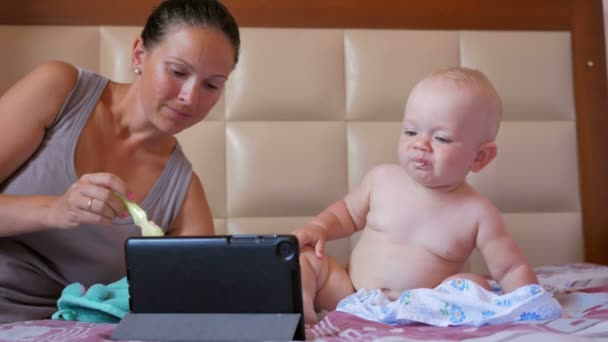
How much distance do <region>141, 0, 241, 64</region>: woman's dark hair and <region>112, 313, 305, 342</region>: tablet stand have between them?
0.63 m

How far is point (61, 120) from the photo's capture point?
4.43 ft

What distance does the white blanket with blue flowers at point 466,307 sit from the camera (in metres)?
1.04

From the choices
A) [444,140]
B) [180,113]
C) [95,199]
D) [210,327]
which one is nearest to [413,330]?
[210,327]

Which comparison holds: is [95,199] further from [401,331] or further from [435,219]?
[435,219]

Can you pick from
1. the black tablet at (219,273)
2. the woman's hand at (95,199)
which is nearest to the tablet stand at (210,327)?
the black tablet at (219,273)

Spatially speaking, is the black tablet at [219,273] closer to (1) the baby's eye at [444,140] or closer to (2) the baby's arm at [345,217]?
(2) the baby's arm at [345,217]

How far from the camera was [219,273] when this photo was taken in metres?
0.93

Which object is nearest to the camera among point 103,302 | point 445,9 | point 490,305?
point 490,305

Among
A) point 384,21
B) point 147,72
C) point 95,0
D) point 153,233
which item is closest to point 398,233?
point 153,233

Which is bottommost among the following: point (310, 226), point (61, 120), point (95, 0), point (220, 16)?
point (310, 226)

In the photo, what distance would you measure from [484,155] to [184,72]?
64 cm

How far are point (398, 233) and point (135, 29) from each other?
1.11 metres

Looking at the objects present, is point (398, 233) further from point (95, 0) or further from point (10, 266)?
point (95, 0)

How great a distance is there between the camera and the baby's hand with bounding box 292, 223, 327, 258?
121 cm
